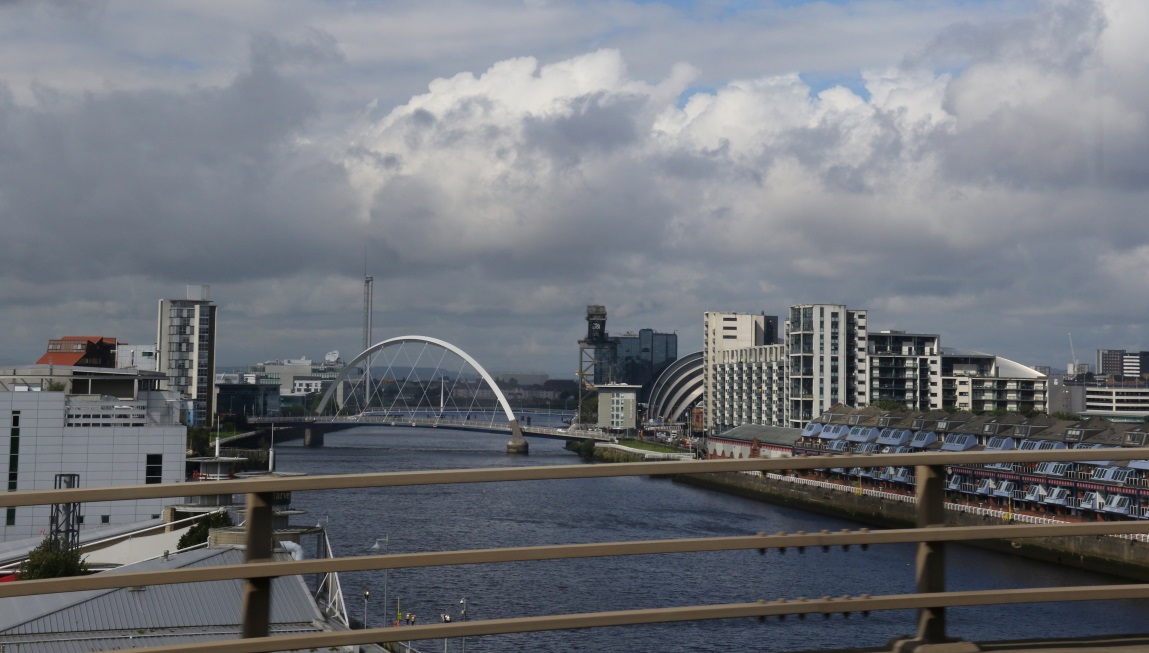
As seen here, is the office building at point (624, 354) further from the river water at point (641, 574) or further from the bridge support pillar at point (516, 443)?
the river water at point (641, 574)

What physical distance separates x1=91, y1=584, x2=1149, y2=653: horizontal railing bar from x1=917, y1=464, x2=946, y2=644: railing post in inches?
0.8

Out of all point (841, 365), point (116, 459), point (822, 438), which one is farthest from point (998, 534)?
point (841, 365)

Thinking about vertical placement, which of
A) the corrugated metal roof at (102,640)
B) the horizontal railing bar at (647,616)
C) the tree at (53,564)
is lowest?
the tree at (53,564)

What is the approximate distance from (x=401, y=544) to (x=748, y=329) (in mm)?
31873

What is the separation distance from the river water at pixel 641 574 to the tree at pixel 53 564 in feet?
5.36

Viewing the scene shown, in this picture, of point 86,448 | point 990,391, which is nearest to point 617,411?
point 990,391

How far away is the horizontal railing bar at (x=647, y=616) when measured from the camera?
1107mm

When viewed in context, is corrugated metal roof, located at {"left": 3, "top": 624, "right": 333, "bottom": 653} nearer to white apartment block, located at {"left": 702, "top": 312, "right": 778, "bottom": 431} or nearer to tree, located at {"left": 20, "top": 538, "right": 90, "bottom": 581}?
tree, located at {"left": 20, "top": 538, "right": 90, "bottom": 581}

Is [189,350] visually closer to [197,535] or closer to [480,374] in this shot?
[480,374]

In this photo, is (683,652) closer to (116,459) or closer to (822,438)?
(116,459)

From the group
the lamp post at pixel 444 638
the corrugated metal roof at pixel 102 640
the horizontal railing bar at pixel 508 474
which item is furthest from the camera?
the corrugated metal roof at pixel 102 640

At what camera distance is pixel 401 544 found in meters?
11.0

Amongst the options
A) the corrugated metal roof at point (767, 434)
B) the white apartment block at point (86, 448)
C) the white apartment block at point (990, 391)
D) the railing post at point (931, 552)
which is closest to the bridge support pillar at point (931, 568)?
the railing post at point (931, 552)

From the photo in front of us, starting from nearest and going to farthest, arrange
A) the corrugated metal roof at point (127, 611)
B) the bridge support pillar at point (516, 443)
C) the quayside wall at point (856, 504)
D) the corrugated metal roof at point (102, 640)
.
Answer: the corrugated metal roof at point (127, 611), the corrugated metal roof at point (102, 640), the quayside wall at point (856, 504), the bridge support pillar at point (516, 443)
